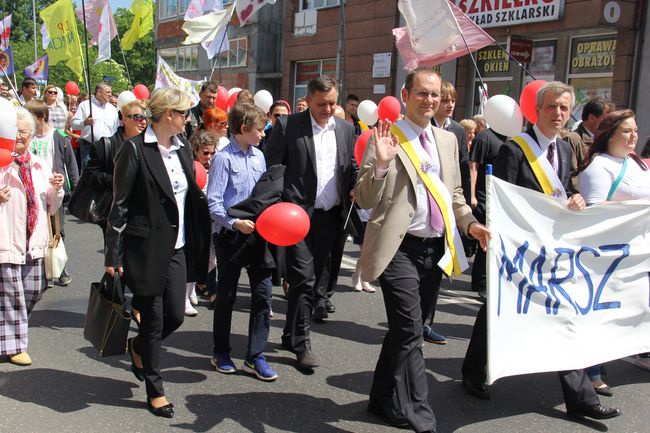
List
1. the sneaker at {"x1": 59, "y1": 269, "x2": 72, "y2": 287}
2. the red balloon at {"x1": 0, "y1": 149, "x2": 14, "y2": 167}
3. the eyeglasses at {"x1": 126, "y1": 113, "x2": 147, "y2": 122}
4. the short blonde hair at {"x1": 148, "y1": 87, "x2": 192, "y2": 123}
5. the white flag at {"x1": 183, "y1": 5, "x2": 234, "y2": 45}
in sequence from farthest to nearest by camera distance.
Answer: the white flag at {"x1": 183, "y1": 5, "x2": 234, "y2": 45} < the sneaker at {"x1": 59, "y1": 269, "x2": 72, "y2": 287} < the eyeglasses at {"x1": 126, "y1": 113, "x2": 147, "y2": 122} < the red balloon at {"x1": 0, "y1": 149, "x2": 14, "y2": 167} < the short blonde hair at {"x1": 148, "y1": 87, "x2": 192, "y2": 123}

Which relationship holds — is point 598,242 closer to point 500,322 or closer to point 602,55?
point 500,322

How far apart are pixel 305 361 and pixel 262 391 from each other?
0.50 metres

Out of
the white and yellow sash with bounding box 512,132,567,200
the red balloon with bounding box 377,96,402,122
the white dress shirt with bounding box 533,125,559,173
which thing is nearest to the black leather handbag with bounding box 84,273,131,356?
the white and yellow sash with bounding box 512,132,567,200

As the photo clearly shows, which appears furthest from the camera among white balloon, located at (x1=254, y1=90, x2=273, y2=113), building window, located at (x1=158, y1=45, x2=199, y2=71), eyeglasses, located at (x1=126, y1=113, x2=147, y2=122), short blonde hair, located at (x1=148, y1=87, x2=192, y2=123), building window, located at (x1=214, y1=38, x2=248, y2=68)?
building window, located at (x1=158, y1=45, x2=199, y2=71)

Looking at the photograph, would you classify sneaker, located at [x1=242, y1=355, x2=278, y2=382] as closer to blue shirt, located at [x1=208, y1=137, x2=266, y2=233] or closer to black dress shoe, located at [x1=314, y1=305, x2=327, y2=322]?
blue shirt, located at [x1=208, y1=137, x2=266, y2=233]

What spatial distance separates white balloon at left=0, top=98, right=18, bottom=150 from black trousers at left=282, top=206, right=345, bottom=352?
1958mm

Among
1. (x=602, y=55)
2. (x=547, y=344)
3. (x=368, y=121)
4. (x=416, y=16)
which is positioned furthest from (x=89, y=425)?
(x=602, y=55)

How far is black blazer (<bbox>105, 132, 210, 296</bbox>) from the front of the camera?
3969 mm

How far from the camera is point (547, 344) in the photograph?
3.90m

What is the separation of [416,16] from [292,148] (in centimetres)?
381

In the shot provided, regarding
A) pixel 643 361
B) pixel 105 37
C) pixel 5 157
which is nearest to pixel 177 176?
pixel 5 157

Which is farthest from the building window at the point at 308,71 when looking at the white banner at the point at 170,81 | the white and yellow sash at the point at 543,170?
the white and yellow sash at the point at 543,170

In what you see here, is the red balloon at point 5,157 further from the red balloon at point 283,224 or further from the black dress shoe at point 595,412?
the black dress shoe at point 595,412

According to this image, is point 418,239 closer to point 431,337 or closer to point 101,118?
point 431,337
